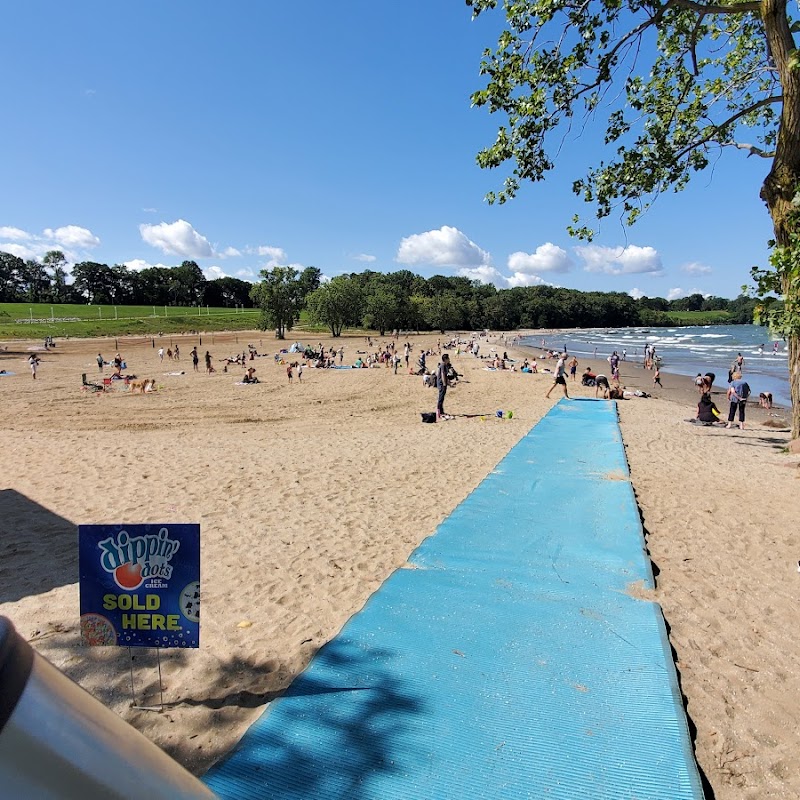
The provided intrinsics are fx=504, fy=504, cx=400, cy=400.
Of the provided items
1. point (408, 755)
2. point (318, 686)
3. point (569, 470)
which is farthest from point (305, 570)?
point (569, 470)

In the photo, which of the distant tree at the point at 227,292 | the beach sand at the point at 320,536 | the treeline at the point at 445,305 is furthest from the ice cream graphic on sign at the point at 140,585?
the distant tree at the point at 227,292

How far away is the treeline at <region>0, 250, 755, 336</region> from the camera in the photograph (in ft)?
225

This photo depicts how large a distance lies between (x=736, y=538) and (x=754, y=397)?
820 inches

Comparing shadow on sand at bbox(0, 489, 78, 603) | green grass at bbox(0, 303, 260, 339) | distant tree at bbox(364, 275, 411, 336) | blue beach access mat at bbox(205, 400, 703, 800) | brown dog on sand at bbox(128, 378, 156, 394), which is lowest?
shadow on sand at bbox(0, 489, 78, 603)

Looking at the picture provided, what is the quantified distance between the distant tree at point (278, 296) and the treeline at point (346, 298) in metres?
0.12

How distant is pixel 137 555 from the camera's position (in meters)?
2.95

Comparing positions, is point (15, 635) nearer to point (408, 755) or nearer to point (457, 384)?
point (408, 755)

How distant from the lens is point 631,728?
9.62 ft

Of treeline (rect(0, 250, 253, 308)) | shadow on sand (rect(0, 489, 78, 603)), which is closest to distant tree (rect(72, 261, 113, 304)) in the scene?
treeline (rect(0, 250, 253, 308))

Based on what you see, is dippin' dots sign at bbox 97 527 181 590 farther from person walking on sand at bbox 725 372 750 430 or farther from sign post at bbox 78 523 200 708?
person walking on sand at bbox 725 372 750 430

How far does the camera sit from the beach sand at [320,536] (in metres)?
3.26

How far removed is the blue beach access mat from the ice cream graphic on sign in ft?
2.55

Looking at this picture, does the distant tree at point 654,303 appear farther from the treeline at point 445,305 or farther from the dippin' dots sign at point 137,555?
the dippin' dots sign at point 137,555

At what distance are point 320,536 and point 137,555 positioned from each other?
3153mm
